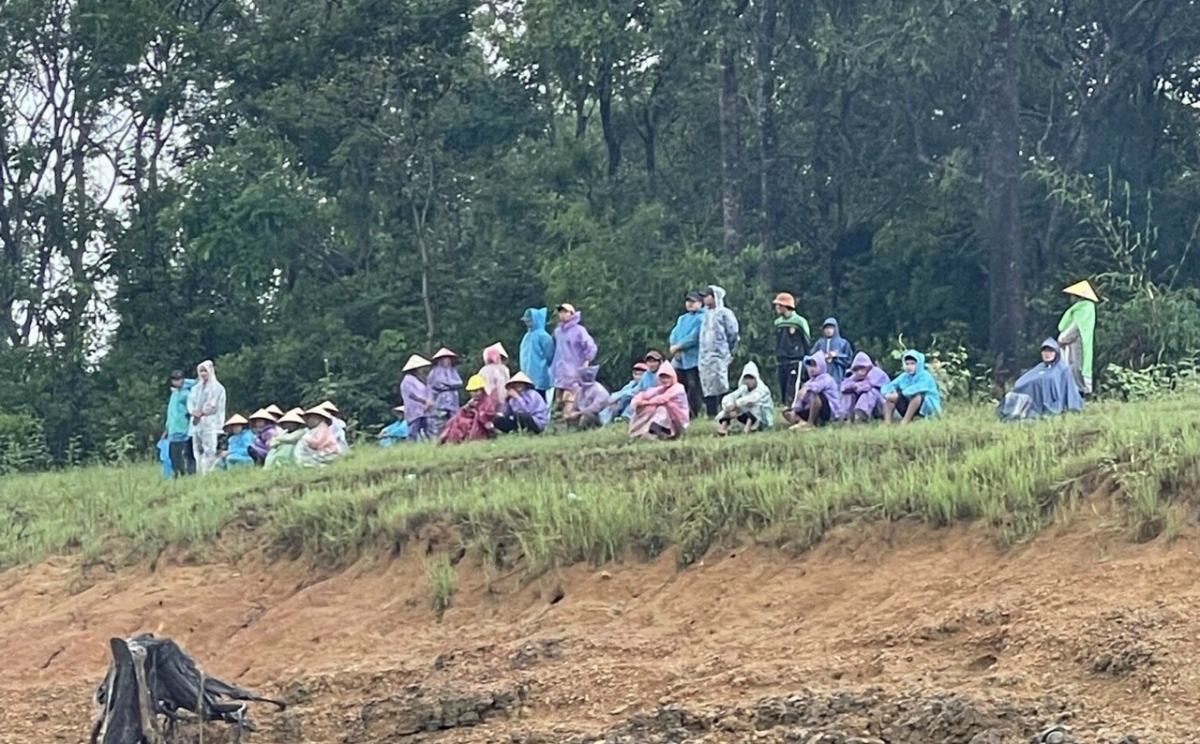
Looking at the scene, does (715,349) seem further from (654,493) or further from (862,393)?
(654,493)

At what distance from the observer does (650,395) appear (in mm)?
16000

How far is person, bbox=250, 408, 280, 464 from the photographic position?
19203 mm

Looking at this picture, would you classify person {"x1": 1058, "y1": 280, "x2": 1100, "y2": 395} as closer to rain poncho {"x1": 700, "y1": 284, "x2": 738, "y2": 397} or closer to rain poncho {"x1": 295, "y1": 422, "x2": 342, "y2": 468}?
rain poncho {"x1": 700, "y1": 284, "x2": 738, "y2": 397}

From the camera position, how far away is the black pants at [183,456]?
20.0 m

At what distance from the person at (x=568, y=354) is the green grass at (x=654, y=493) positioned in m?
2.22

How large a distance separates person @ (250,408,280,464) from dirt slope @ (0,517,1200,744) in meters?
5.97

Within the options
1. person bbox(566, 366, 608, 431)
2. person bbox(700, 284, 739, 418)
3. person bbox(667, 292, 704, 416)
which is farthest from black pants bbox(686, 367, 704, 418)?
person bbox(566, 366, 608, 431)

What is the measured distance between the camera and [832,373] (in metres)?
17.7

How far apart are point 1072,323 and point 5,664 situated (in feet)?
31.7

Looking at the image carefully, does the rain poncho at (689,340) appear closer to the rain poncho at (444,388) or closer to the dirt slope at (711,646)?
the rain poncho at (444,388)

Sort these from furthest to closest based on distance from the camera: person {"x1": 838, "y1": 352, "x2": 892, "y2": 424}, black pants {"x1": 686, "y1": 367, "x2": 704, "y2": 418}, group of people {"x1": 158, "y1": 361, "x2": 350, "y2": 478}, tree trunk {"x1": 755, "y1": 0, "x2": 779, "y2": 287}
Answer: tree trunk {"x1": 755, "y1": 0, "x2": 779, "y2": 287} → black pants {"x1": 686, "y1": 367, "x2": 704, "y2": 418} → group of people {"x1": 158, "y1": 361, "x2": 350, "y2": 478} → person {"x1": 838, "y1": 352, "x2": 892, "y2": 424}

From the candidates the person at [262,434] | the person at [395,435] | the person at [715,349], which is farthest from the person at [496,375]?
Answer: the person at [262,434]

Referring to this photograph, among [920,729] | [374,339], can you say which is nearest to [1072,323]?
[920,729]

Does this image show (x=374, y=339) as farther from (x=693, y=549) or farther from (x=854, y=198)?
(x=693, y=549)
